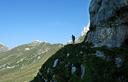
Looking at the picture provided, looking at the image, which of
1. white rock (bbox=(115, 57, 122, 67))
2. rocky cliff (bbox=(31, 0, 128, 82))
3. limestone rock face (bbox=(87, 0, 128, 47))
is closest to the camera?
rocky cliff (bbox=(31, 0, 128, 82))

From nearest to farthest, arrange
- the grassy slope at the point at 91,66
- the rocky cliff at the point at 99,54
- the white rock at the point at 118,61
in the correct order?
1. the grassy slope at the point at 91,66
2. the rocky cliff at the point at 99,54
3. the white rock at the point at 118,61

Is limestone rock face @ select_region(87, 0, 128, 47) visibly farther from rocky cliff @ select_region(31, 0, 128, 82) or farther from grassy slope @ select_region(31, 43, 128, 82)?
grassy slope @ select_region(31, 43, 128, 82)

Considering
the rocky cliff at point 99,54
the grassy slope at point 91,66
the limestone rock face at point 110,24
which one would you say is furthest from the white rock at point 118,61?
the limestone rock face at point 110,24

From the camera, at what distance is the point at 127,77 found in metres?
60.0

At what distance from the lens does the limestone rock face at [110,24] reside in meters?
79.7

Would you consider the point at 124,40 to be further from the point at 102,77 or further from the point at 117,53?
the point at 102,77

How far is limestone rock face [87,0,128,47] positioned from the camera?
7969 centimetres

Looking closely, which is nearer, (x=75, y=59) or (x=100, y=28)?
(x=75, y=59)

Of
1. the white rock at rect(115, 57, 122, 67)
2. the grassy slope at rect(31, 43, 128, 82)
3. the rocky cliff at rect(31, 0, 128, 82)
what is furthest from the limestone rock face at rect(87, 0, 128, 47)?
the white rock at rect(115, 57, 122, 67)

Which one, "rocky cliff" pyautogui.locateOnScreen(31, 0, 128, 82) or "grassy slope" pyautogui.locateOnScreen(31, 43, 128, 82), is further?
"rocky cliff" pyautogui.locateOnScreen(31, 0, 128, 82)

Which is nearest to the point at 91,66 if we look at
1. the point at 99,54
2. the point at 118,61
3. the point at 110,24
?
the point at 99,54

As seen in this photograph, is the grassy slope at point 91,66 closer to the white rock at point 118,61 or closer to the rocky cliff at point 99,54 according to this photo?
the rocky cliff at point 99,54

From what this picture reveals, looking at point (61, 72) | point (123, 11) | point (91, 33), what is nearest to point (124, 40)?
point (123, 11)

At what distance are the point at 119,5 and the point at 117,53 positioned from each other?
18.4 m
